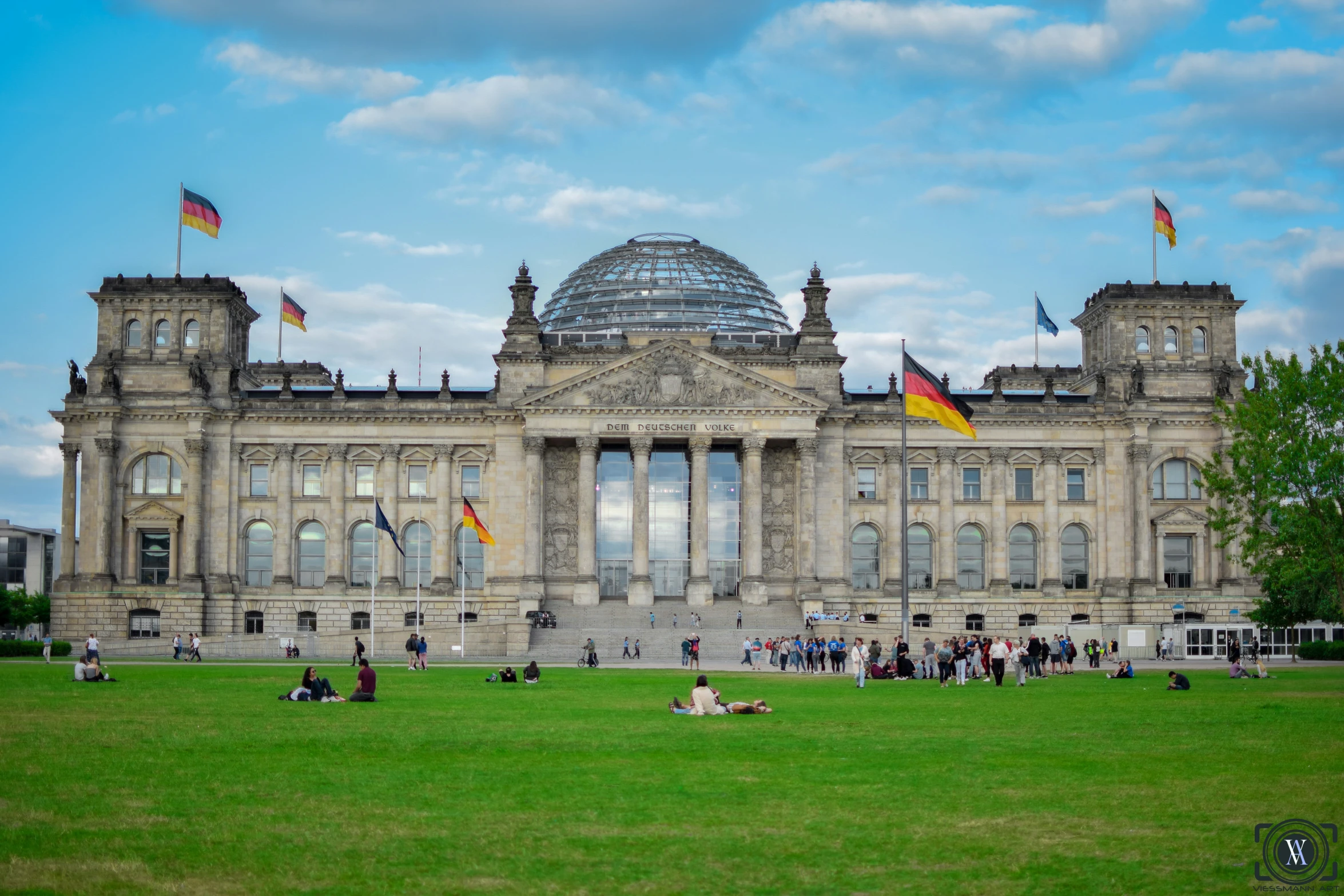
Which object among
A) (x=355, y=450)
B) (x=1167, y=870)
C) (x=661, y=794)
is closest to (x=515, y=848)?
(x=661, y=794)

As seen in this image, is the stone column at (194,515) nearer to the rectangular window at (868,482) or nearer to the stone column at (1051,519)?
the rectangular window at (868,482)

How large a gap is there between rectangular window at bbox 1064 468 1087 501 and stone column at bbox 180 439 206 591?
58.1 metres

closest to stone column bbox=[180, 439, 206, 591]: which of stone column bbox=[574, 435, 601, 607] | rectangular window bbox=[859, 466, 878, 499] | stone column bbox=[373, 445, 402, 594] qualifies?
stone column bbox=[373, 445, 402, 594]

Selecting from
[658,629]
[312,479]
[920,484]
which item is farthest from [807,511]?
[312,479]

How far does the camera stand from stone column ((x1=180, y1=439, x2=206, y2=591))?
96312 mm

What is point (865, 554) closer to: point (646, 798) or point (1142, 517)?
point (1142, 517)

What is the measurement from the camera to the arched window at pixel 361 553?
99.4 metres

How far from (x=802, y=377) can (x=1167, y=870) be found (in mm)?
82614

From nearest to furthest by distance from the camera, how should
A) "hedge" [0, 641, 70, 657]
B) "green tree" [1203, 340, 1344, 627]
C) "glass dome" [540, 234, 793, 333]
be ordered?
"green tree" [1203, 340, 1344, 627], "hedge" [0, 641, 70, 657], "glass dome" [540, 234, 793, 333]

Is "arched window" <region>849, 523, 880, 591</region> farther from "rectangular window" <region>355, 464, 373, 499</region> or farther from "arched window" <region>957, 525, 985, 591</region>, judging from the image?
"rectangular window" <region>355, 464, 373, 499</region>

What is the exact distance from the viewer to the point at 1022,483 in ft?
333

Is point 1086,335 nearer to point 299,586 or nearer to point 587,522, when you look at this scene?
point 587,522

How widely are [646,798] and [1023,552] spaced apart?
84339 millimetres

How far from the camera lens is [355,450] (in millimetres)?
99750
